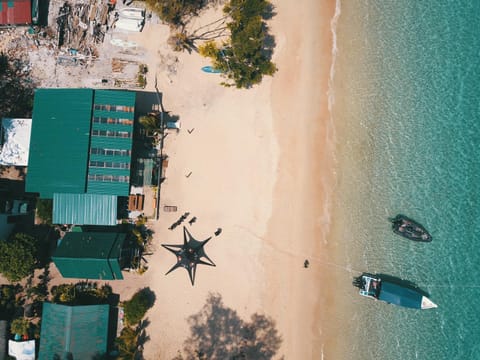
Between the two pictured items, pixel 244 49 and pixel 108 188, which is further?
pixel 244 49

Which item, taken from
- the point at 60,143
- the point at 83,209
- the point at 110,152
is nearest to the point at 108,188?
the point at 83,209

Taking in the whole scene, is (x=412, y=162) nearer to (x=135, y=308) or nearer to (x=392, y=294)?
(x=392, y=294)

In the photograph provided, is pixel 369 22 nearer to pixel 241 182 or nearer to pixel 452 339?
pixel 241 182

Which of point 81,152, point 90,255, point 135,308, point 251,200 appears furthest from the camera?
point 251,200

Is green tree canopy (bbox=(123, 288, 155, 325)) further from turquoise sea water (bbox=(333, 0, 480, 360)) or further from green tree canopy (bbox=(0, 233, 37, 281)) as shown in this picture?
turquoise sea water (bbox=(333, 0, 480, 360))

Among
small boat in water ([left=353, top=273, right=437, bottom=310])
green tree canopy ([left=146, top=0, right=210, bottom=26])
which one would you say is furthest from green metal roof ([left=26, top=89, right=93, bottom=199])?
small boat in water ([left=353, top=273, right=437, bottom=310])

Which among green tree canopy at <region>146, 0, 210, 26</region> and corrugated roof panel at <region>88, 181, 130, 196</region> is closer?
corrugated roof panel at <region>88, 181, 130, 196</region>

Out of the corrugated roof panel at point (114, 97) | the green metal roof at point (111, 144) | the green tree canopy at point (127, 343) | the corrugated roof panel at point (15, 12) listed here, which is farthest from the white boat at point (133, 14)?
the green tree canopy at point (127, 343)
